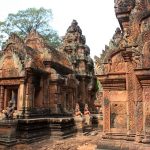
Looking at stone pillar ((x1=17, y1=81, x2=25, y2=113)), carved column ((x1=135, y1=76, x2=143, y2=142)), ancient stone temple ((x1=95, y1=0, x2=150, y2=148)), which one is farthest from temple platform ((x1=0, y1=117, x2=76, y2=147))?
carved column ((x1=135, y1=76, x2=143, y2=142))

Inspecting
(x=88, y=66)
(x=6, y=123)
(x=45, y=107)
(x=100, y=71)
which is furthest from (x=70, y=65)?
(x=100, y=71)

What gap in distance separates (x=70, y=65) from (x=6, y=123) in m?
8.17

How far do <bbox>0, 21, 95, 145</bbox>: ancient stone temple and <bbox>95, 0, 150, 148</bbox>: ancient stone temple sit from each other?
14.6 ft

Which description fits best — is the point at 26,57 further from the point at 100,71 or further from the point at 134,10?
the point at 134,10

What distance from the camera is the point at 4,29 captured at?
106 ft

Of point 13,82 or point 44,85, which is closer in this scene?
point 13,82

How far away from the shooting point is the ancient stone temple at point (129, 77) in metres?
5.75

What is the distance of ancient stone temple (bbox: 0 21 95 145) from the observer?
34.3 ft

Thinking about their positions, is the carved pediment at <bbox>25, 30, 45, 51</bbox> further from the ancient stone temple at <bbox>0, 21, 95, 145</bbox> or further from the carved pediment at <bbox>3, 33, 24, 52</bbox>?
the carved pediment at <bbox>3, 33, 24, 52</bbox>

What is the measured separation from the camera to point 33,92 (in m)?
12.3

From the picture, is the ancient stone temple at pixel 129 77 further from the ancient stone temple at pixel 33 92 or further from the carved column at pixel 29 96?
the carved column at pixel 29 96

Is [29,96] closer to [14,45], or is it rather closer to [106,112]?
[14,45]

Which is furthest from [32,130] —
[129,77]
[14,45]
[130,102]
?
[129,77]

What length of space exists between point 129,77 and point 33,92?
6.67m
